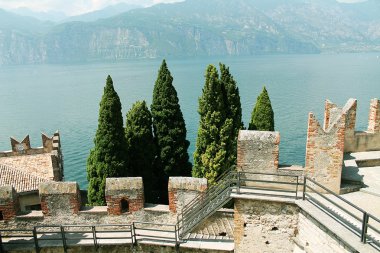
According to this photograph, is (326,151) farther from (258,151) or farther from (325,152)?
(258,151)

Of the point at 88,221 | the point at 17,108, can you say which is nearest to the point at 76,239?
the point at 88,221

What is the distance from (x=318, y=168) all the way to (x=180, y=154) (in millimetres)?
11479

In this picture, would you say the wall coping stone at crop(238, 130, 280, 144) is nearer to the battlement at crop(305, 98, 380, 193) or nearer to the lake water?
the battlement at crop(305, 98, 380, 193)

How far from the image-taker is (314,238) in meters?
8.84

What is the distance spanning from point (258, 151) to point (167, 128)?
1111cm

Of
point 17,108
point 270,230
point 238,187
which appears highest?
point 238,187

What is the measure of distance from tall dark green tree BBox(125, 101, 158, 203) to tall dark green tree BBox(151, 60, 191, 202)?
798 millimetres

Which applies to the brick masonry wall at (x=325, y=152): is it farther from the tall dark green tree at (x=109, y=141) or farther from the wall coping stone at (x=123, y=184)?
the tall dark green tree at (x=109, y=141)

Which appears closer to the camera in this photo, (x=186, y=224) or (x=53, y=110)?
(x=186, y=224)

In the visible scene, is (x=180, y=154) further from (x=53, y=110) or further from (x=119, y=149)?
(x=53, y=110)

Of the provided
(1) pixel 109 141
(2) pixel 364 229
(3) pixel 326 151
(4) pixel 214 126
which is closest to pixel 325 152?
(3) pixel 326 151

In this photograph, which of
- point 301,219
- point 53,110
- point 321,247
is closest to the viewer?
point 321,247

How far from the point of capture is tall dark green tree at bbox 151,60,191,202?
20.7 m

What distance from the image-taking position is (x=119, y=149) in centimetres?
1812
